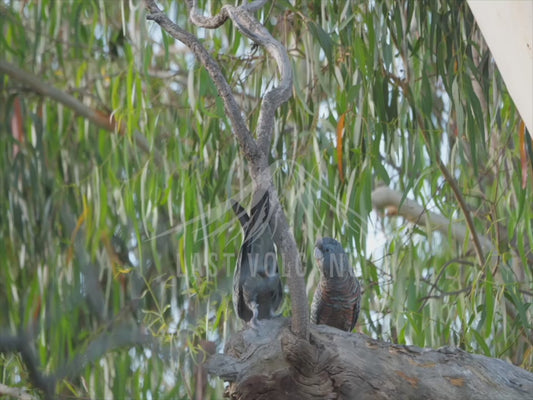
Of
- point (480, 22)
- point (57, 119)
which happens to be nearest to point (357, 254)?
point (480, 22)

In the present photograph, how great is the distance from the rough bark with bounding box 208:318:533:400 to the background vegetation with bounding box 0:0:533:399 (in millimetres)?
865

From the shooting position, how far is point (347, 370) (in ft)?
3.74

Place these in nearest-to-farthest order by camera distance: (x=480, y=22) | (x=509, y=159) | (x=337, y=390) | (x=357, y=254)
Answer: (x=337, y=390)
(x=480, y=22)
(x=357, y=254)
(x=509, y=159)

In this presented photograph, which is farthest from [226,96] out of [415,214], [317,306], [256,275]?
[415,214]

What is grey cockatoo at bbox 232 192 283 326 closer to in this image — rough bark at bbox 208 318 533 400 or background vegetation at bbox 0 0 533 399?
rough bark at bbox 208 318 533 400

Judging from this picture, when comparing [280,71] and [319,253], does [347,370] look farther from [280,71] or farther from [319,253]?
[280,71]

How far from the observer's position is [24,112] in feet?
9.66

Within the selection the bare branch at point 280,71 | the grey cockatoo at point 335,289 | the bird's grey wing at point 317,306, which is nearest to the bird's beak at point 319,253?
the grey cockatoo at point 335,289

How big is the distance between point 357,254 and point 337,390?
1.06 metres

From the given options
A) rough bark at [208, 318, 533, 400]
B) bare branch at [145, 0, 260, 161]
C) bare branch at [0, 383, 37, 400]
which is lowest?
bare branch at [0, 383, 37, 400]

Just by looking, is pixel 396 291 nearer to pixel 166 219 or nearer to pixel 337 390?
pixel 166 219

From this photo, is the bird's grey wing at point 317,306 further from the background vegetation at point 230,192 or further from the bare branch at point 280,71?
the background vegetation at point 230,192

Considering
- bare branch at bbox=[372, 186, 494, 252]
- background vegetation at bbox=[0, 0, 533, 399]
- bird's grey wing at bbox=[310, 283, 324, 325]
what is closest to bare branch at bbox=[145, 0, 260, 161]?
bird's grey wing at bbox=[310, 283, 324, 325]

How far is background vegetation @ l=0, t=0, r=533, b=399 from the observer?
2.24m
